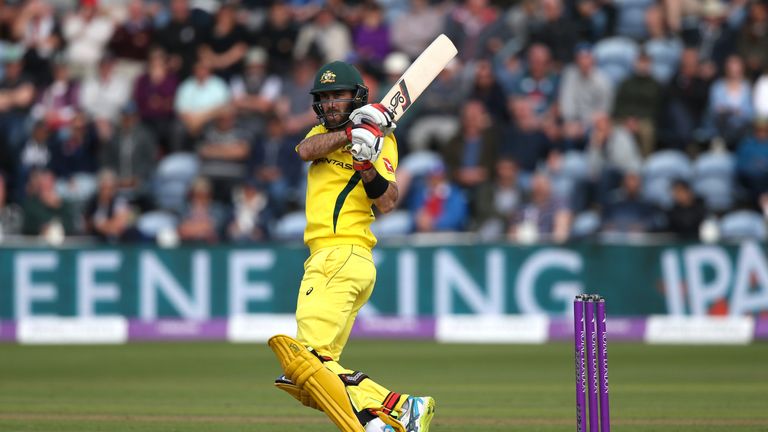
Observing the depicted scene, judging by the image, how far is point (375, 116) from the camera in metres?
5.47

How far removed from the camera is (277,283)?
13.6 metres

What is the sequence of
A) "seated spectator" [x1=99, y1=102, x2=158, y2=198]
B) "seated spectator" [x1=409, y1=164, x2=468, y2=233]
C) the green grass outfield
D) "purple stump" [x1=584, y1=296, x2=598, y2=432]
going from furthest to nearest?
"seated spectator" [x1=99, y1=102, x2=158, y2=198], "seated spectator" [x1=409, y1=164, x2=468, y2=233], the green grass outfield, "purple stump" [x1=584, y1=296, x2=598, y2=432]

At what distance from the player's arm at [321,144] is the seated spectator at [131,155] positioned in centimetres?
983

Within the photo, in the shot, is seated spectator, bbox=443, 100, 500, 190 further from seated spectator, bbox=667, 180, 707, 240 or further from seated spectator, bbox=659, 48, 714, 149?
seated spectator, bbox=667, 180, 707, 240

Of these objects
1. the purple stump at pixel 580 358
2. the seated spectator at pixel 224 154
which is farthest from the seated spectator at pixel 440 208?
the purple stump at pixel 580 358

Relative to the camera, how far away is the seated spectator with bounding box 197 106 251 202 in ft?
49.0

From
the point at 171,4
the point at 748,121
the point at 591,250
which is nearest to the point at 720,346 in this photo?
the point at 591,250

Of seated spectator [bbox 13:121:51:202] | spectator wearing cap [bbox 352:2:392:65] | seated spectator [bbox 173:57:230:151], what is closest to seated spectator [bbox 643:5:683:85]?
spectator wearing cap [bbox 352:2:392:65]

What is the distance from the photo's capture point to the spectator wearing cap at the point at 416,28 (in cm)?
1565

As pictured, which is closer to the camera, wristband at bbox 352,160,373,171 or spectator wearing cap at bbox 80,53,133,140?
wristband at bbox 352,160,373,171

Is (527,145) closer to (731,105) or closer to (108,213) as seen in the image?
(731,105)

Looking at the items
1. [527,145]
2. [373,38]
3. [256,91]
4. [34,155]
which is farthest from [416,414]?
[34,155]

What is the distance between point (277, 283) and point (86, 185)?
3175mm

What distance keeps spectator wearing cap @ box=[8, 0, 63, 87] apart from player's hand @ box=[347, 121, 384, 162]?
12.2 metres
